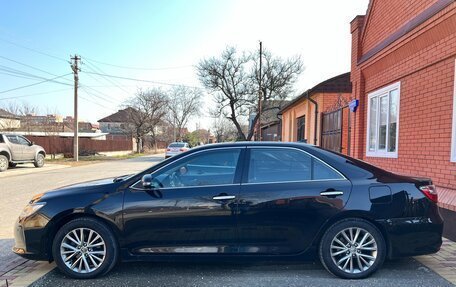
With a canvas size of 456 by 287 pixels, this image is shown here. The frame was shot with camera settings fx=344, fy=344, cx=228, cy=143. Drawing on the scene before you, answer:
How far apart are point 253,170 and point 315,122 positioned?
1132cm

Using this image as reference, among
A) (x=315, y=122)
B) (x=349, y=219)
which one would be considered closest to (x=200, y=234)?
(x=349, y=219)

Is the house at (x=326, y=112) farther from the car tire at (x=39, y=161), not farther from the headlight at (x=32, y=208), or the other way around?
the car tire at (x=39, y=161)

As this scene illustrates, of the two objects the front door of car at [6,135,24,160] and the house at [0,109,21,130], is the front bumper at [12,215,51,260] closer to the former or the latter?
the front door of car at [6,135,24,160]

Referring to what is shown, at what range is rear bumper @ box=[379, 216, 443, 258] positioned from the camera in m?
3.81

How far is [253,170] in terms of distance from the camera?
3.99 meters

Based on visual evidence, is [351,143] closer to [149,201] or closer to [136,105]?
[149,201]

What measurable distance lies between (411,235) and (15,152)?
62.5 feet

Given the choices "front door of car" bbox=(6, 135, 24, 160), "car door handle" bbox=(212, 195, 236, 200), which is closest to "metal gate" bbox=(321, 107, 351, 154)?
"car door handle" bbox=(212, 195, 236, 200)

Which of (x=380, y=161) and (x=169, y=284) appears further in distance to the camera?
(x=380, y=161)

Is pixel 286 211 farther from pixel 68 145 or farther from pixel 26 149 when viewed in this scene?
pixel 68 145

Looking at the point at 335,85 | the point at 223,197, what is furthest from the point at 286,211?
the point at 335,85

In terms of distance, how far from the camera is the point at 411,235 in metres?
3.81

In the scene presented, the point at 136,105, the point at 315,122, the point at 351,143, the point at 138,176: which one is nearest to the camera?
the point at 138,176

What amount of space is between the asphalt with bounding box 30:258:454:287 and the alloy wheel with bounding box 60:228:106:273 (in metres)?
0.16
